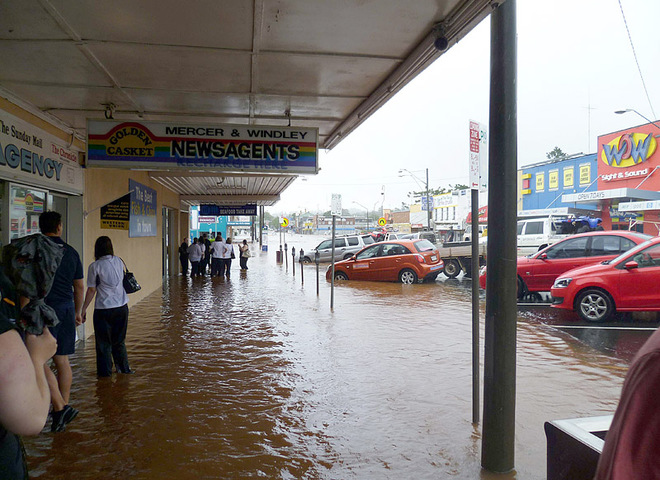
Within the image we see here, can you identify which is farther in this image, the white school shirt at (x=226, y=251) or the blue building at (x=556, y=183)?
the blue building at (x=556, y=183)

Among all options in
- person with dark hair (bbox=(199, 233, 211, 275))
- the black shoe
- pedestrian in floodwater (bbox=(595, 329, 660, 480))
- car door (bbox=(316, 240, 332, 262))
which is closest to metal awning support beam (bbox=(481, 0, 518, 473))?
pedestrian in floodwater (bbox=(595, 329, 660, 480))

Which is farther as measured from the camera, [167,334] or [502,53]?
[167,334]

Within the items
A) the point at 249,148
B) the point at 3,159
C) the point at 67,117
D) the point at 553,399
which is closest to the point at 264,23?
the point at 249,148

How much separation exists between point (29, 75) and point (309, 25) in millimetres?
3300

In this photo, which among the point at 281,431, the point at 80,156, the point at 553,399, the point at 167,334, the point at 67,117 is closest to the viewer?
the point at 281,431

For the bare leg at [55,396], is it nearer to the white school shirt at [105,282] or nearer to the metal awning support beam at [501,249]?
the white school shirt at [105,282]

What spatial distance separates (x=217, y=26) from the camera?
13.7 feet

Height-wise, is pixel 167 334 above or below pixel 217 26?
below

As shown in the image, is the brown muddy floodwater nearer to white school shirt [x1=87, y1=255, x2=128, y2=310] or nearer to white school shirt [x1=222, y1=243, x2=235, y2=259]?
white school shirt [x1=87, y1=255, x2=128, y2=310]

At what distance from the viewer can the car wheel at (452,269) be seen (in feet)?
58.1

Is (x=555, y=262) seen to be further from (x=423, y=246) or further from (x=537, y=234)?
(x=537, y=234)

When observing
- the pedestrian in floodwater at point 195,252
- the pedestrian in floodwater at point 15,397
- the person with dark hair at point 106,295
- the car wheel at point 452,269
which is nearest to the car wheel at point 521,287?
the car wheel at point 452,269

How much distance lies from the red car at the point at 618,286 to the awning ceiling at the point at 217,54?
223 inches

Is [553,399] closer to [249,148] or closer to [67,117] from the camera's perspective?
[249,148]
